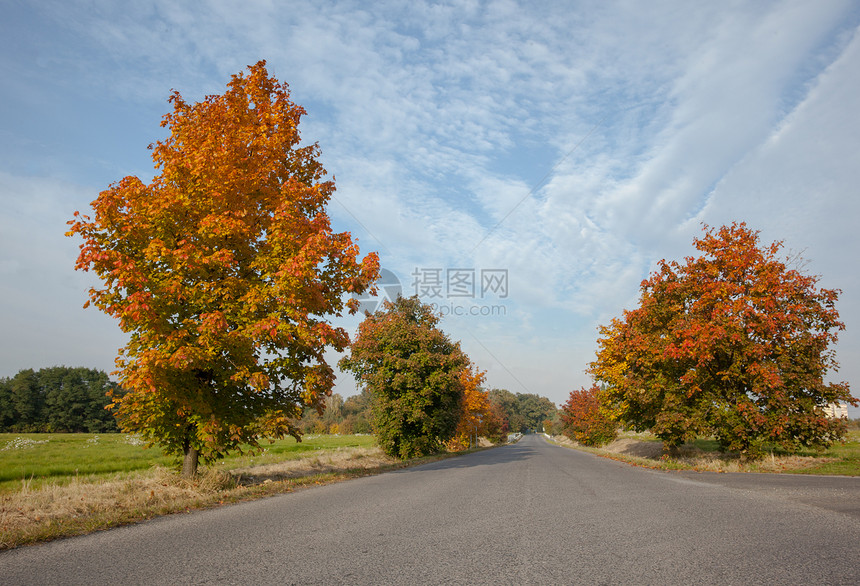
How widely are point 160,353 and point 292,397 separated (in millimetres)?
3198

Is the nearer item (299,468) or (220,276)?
(220,276)

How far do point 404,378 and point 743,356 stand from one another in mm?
14025

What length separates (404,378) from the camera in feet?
75.2

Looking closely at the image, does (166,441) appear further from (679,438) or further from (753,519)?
(679,438)

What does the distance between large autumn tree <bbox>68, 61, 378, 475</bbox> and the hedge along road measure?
2.66m

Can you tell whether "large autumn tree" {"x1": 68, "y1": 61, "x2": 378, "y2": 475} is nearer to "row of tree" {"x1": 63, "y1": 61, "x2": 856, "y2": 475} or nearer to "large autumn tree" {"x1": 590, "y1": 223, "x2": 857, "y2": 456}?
"row of tree" {"x1": 63, "y1": 61, "x2": 856, "y2": 475}

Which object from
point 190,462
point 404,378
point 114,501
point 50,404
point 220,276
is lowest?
point 50,404

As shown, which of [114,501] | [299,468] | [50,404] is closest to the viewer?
[114,501]

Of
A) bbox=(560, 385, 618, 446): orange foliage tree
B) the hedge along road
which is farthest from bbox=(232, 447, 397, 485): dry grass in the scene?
bbox=(560, 385, 618, 446): orange foliage tree

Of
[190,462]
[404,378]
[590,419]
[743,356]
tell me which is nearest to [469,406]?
[590,419]

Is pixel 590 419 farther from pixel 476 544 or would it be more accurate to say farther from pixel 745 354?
pixel 476 544

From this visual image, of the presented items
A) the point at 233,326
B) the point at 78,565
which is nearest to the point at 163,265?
the point at 233,326

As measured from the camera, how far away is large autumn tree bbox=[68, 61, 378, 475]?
28.5ft

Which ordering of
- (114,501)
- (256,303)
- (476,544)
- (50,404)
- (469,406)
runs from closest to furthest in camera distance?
1. (476,544)
2. (114,501)
3. (256,303)
4. (469,406)
5. (50,404)
